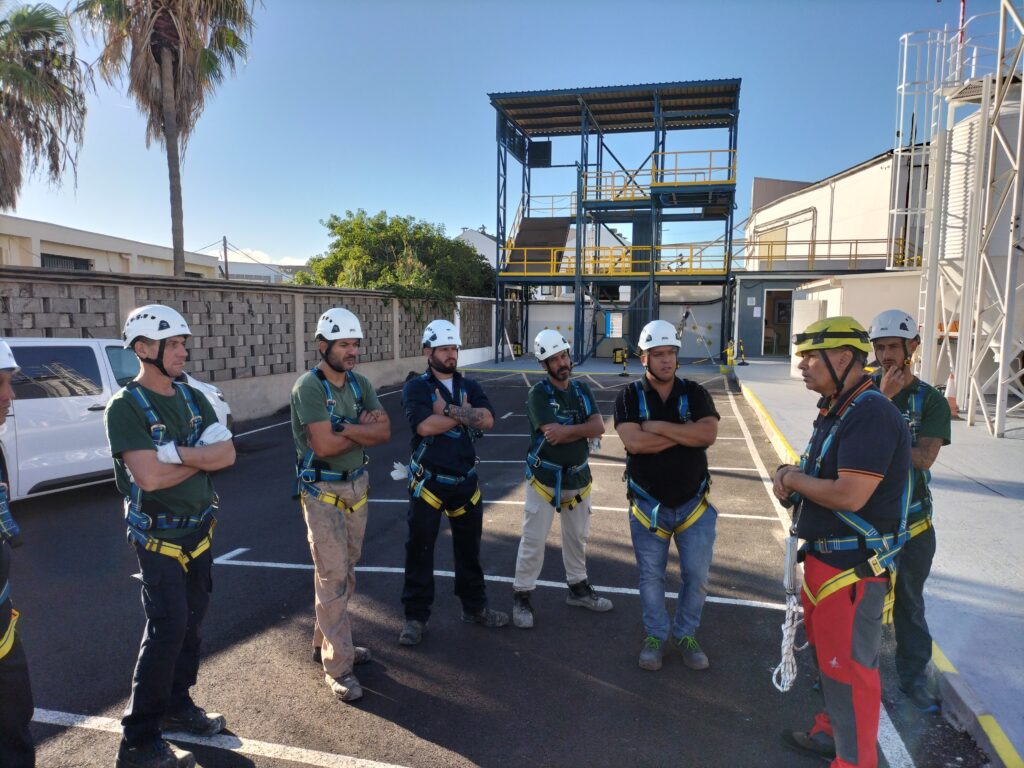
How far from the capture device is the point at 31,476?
713cm

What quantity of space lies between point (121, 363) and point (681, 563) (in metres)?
7.37

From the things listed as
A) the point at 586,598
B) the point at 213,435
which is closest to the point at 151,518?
the point at 213,435

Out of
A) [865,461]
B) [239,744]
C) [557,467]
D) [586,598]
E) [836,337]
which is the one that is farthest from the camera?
[586,598]

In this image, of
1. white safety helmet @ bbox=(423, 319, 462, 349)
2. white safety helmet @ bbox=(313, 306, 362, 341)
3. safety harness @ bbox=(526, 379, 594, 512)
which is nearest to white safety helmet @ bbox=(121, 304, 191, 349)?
white safety helmet @ bbox=(313, 306, 362, 341)

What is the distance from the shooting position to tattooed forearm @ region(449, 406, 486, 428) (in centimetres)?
418

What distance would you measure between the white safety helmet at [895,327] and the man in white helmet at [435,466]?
2.41m

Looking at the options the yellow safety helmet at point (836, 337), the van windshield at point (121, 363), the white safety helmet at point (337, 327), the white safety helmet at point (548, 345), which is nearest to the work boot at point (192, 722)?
the white safety helmet at point (337, 327)

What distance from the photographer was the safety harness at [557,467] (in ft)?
14.9

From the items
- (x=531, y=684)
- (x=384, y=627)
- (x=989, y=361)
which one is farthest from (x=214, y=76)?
(x=989, y=361)

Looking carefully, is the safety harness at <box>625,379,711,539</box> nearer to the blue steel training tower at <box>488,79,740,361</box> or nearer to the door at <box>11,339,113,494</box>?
the door at <box>11,339,113,494</box>

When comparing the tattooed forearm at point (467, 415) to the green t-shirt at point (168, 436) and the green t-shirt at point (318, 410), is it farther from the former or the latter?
the green t-shirt at point (168, 436)

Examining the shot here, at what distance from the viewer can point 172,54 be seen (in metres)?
15.1

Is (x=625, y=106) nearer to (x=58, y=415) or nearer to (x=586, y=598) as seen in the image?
(x=58, y=415)

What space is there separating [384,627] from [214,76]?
1622 cm
